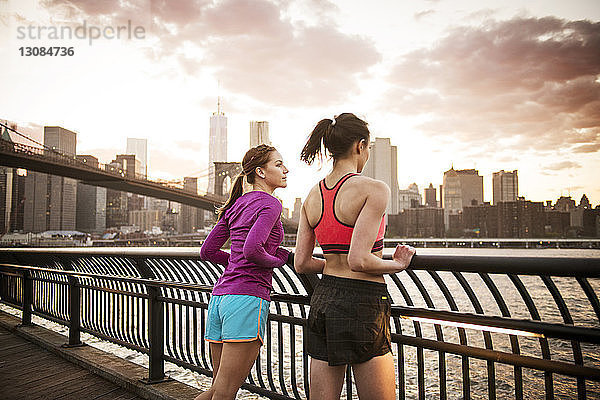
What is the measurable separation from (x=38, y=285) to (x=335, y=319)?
5.93 metres

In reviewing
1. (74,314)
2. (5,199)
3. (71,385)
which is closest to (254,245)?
(71,385)

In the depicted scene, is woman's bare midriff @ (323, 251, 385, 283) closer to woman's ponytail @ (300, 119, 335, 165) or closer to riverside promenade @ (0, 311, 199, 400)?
woman's ponytail @ (300, 119, 335, 165)

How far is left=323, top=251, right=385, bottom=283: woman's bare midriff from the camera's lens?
1.80 metres

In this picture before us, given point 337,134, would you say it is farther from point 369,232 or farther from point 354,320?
point 354,320

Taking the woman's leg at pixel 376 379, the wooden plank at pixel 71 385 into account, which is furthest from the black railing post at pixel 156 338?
the woman's leg at pixel 376 379

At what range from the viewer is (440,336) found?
2.19 m

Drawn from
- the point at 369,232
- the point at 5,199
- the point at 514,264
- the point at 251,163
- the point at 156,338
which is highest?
the point at 5,199

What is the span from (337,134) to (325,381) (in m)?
0.97

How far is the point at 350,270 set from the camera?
181 centimetres

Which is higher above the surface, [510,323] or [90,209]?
[90,209]

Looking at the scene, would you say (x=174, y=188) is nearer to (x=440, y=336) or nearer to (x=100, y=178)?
(x=100, y=178)

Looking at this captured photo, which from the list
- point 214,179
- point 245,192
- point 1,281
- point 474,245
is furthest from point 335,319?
point 474,245

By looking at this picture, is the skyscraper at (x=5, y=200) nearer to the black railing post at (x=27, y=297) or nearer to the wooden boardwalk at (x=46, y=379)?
the black railing post at (x=27, y=297)

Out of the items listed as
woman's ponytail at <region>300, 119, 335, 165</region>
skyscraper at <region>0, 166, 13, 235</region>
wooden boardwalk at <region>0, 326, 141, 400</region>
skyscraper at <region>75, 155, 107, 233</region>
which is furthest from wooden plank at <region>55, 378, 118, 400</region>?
skyscraper at <region>75, 155, 107, 233</region>
